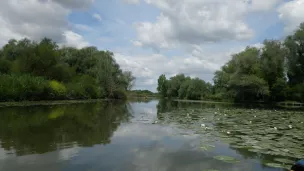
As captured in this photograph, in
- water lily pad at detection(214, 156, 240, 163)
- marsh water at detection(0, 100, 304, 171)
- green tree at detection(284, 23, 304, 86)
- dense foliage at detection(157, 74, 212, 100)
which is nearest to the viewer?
marsh water at detection(0, 100, 304, 171)

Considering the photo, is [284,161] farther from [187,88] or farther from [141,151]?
[187,88]

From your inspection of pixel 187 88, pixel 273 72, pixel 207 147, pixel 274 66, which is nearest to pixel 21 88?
pixel 207 147

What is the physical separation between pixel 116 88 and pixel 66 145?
46.8 metres

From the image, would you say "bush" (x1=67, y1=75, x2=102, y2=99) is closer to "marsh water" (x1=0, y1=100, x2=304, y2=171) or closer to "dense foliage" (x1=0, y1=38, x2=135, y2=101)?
"dense foliage" (x1=0, y1=38, x2=135, y2=101)

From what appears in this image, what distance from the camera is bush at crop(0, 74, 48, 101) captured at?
2264 cm

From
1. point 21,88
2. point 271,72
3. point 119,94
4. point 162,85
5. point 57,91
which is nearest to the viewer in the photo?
point 21,88

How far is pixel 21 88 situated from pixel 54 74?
627 inches

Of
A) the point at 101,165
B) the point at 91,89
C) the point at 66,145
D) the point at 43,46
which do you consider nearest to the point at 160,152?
the point at 101,165

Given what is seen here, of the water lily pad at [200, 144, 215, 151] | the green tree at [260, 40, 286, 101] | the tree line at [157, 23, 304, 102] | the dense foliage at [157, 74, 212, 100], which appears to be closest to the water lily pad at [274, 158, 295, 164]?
the water lily pad at [200, 144, 215, 151]

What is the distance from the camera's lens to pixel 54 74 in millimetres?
39969

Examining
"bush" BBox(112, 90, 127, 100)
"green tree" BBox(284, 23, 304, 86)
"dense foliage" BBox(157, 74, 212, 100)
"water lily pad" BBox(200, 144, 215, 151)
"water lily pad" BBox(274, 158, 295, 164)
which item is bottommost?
"water lily pad" BBox(274, 158, 295, 164)

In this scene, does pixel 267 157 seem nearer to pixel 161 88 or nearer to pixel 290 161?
pixel 290 161

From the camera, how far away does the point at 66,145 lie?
693 centimetres

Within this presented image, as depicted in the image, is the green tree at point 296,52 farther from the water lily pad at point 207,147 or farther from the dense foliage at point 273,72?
the water lily pad at point 207,147
